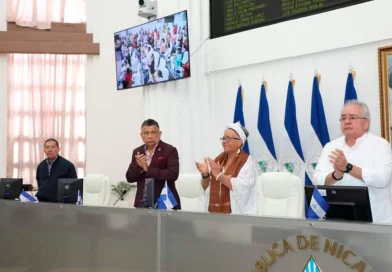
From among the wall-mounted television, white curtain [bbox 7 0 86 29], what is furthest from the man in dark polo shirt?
white curtain [bbox 7 0 86 29]

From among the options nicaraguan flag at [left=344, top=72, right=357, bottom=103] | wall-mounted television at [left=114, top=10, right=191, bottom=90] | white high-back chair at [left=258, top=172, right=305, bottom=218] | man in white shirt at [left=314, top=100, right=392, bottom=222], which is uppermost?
wall-mounted television at [left=114, top=10, right=191, bottom=90]

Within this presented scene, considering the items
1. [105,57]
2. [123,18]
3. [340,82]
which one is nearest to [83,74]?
[105,57]

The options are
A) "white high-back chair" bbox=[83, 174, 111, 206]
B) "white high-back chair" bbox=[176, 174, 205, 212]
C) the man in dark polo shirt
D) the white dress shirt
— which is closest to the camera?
the white dress shirt

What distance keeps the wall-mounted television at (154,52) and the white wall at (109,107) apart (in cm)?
157

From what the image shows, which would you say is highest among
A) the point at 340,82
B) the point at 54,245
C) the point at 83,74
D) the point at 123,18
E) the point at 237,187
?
→ the point at 123,18

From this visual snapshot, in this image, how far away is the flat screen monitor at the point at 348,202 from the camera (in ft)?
8.63

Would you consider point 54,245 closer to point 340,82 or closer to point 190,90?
point 340,82

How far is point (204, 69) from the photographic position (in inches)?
300

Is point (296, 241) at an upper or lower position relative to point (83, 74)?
lower

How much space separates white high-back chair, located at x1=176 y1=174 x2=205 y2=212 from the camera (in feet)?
16.2

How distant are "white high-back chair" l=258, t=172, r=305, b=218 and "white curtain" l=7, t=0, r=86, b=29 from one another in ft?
20.2

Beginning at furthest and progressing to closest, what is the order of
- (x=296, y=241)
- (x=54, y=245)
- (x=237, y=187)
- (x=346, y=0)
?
(x=346, y=0) → (x=237, y=187) → (x=54, y=245) → (x=296, y=241)

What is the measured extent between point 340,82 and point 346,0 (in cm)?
85

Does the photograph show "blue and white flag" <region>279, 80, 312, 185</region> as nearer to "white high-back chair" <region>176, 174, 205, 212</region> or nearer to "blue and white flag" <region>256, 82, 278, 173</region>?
"blue and white flag" <region>256, 82, 278, 173</region>
